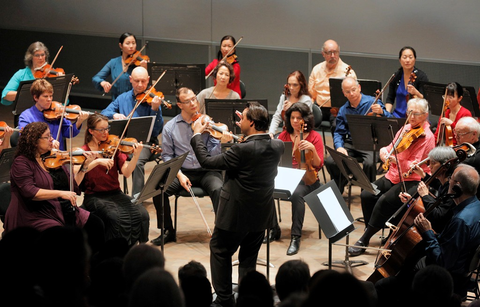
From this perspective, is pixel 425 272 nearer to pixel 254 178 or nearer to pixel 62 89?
pixel 254 178

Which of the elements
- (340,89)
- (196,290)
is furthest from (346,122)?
(196,290)

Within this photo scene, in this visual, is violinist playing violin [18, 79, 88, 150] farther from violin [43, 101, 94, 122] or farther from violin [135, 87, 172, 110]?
violin [135, 87, 172, 110]

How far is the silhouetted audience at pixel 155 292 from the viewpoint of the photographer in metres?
2.05

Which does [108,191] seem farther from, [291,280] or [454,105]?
[454,105]

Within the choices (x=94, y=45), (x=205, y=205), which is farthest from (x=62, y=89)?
(x=94, y=45)

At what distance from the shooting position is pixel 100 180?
192 inches

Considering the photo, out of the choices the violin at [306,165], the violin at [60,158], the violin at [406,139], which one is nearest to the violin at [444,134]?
the violin at [406,139]

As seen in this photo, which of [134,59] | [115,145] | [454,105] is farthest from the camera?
[134,59]

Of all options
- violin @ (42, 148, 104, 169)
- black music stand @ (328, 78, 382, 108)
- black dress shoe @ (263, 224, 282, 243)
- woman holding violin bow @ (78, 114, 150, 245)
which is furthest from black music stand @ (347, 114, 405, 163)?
violin @ (42, 148, 104, 169)

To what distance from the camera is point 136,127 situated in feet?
18.1

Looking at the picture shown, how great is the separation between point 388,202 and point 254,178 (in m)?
1.63

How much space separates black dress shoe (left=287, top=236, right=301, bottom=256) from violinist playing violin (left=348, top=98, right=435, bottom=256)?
1.43ft

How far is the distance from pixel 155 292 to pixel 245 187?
1.98m

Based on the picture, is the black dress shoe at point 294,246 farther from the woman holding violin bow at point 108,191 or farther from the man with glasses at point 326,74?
the man with glasses at point 326,74
